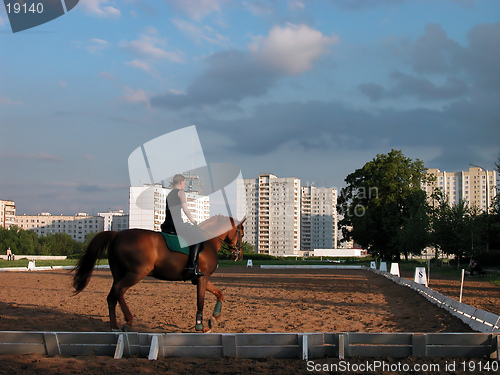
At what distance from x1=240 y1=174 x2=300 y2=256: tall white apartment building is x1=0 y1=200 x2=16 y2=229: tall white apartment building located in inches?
3478

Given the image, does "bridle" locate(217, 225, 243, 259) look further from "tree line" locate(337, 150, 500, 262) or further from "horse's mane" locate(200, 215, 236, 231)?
"tree line" locate(337, 150, 500, 262)

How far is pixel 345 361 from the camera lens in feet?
20.8

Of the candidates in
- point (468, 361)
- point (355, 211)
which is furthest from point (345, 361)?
point (355, 211)

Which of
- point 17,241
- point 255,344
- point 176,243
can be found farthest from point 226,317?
point 17,241

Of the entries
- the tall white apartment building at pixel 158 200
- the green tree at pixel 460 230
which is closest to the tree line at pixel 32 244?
the green tree at pixel 460 230

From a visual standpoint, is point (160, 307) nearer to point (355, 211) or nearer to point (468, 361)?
point (468, 361)

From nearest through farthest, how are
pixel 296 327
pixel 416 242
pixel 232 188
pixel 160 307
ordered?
pixel 296 327 < pixel 232 188 < pixel 160 307 < pixel 416 242

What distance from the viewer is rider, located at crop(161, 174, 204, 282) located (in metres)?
8.82

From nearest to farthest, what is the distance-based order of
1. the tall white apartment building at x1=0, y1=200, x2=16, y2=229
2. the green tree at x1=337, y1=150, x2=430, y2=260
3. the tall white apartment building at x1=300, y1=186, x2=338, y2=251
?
1. the green tree at x1=337, y1=150, x2=430, y2=260
2. the tall white apartment building at x1=300, y1=186, x2=338, y2=251
3. the tall white apartment building at x1=0, y1=200, x2=16, y2=229

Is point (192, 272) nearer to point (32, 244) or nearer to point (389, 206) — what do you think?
point (389, 206)

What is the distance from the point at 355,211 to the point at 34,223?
524ft

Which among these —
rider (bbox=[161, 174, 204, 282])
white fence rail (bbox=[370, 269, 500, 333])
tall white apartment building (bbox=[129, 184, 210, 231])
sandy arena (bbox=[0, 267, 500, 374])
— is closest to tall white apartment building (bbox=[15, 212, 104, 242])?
sandy arena (bbox=[0, 267, 500, 374])

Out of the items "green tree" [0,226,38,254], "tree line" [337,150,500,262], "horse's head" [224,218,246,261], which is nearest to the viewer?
"horse's head" [224,218,246,261]

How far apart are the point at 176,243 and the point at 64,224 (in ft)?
609
